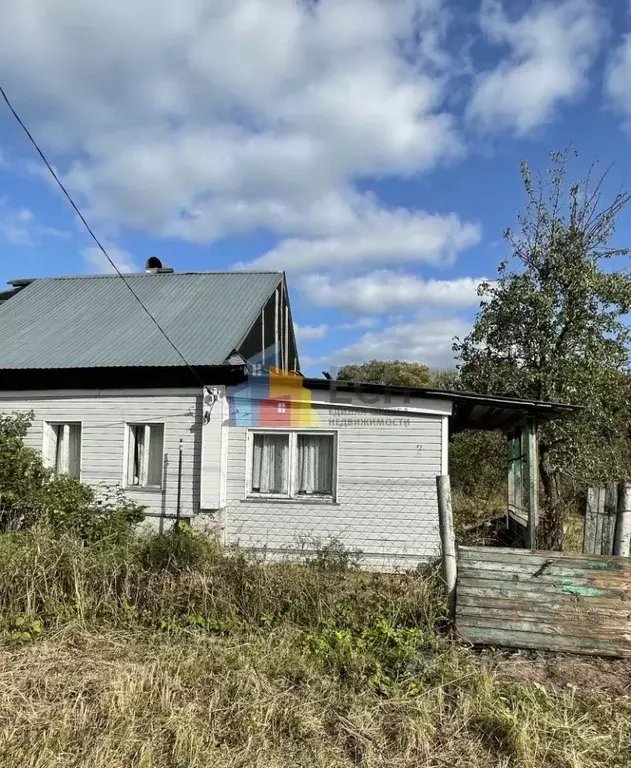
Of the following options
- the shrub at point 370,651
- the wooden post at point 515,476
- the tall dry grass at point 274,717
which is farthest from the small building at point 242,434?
the tall dry grass at point 274,717

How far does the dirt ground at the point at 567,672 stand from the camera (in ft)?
13.1

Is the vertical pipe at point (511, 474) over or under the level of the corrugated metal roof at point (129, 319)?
under

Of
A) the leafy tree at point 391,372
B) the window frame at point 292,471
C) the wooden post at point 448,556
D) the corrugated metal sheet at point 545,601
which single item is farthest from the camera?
the leafy tree at point 391,372

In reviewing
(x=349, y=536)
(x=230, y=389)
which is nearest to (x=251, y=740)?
(x=349, y=536)

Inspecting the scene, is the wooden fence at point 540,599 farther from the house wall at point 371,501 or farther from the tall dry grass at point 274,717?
the house wall at point 371,501

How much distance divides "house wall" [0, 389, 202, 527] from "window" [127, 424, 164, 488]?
147 millimetres

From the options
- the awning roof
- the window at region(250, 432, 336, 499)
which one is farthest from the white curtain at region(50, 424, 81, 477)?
the awning roof

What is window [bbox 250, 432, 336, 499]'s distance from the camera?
9.48 metres

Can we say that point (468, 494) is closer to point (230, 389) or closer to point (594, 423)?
point (594, 423)

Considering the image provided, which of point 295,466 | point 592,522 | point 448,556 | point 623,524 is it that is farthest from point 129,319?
point 623,524

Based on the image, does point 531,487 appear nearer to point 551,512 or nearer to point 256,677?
point 551,512

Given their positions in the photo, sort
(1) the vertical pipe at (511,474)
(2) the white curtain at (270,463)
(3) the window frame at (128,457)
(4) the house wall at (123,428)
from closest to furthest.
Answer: (2) the white curtain at (270,463) < (4) the house wall at (123,428) < (3) the window frame at (128,457) < (1) the vertical pipe at (511,474)

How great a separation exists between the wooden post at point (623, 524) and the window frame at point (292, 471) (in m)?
5.04

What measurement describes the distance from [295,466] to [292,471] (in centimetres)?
9
